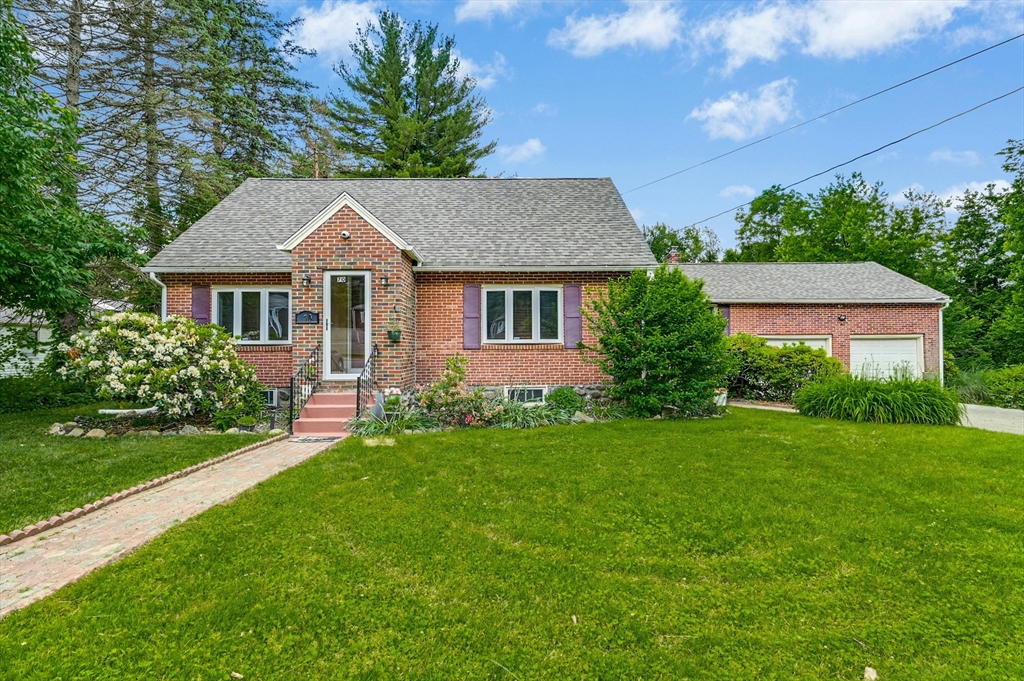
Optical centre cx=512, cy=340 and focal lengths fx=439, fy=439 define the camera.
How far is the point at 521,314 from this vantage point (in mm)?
11156

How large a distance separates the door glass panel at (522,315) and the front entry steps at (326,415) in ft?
13.8

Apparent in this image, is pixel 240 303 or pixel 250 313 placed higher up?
pixel 240 303

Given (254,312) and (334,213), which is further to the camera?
(254,312)

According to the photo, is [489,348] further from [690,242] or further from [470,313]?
[690,242]

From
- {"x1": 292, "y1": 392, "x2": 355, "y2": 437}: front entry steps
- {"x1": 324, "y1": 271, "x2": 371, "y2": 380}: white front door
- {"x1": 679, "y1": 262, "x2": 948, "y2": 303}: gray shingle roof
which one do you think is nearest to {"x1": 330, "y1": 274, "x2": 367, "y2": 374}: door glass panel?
{"x1": 324, "y1": 271, "x2": 371, "y2": 380}: white front door

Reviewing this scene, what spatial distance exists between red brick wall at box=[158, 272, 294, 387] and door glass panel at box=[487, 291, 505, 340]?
16.5ft

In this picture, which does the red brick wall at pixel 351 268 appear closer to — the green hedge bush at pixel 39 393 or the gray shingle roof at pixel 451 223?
the gray shingle roof at pixel 451 223

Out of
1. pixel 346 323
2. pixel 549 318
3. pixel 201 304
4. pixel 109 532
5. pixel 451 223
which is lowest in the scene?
pixel 109 532

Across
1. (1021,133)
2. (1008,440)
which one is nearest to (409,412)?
(1008,440)

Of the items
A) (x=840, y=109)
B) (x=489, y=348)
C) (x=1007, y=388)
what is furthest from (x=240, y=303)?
(x=1007, y=388)

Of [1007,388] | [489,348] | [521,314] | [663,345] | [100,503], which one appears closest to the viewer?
[100,503]

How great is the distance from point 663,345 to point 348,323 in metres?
7.00

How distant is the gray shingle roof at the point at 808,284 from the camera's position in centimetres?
1597

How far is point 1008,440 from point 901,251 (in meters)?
23.4
